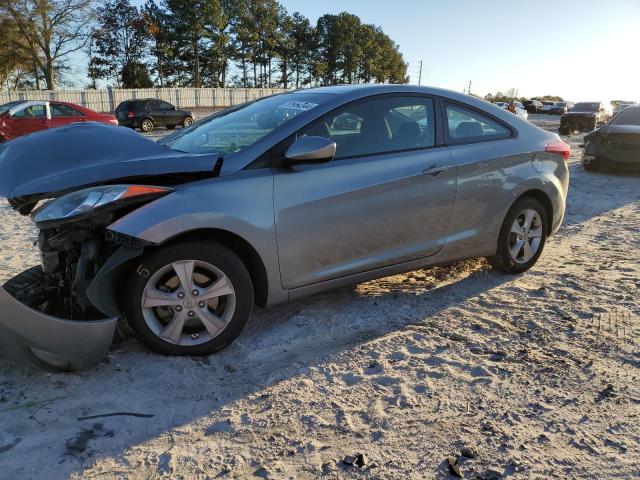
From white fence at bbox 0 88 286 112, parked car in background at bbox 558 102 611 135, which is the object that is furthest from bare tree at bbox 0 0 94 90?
parked car in background at bbox 558 102 611 135

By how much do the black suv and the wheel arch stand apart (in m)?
22.1

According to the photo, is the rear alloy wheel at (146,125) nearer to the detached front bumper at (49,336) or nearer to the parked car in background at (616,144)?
the parked car in background at (616,144)

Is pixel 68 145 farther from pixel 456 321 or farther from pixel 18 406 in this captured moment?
pixel 456 321

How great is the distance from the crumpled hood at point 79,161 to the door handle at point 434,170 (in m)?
1.55

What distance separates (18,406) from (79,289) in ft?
2.11

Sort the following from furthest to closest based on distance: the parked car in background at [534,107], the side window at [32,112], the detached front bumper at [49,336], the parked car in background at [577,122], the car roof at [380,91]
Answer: the parked car in background at [534,107] < the parked car in background at [577,122] < the side window at [32,112] < the car roof at [380,91] < the detached front bumper at [49,336]

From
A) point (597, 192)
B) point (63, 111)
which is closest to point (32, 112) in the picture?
point (63, 111)

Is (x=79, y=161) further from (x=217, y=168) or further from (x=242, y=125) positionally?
(x=242, y=125)

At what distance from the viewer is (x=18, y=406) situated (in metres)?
2.68

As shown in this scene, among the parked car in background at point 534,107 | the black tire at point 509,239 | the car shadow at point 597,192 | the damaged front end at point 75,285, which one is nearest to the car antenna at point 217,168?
the damaged front end at point 75,285

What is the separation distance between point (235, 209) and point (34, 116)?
16.2 m

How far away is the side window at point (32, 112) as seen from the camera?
16234mm

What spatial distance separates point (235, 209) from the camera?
10.2ft

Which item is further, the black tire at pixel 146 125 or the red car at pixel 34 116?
the black tire at pixel 146 125
